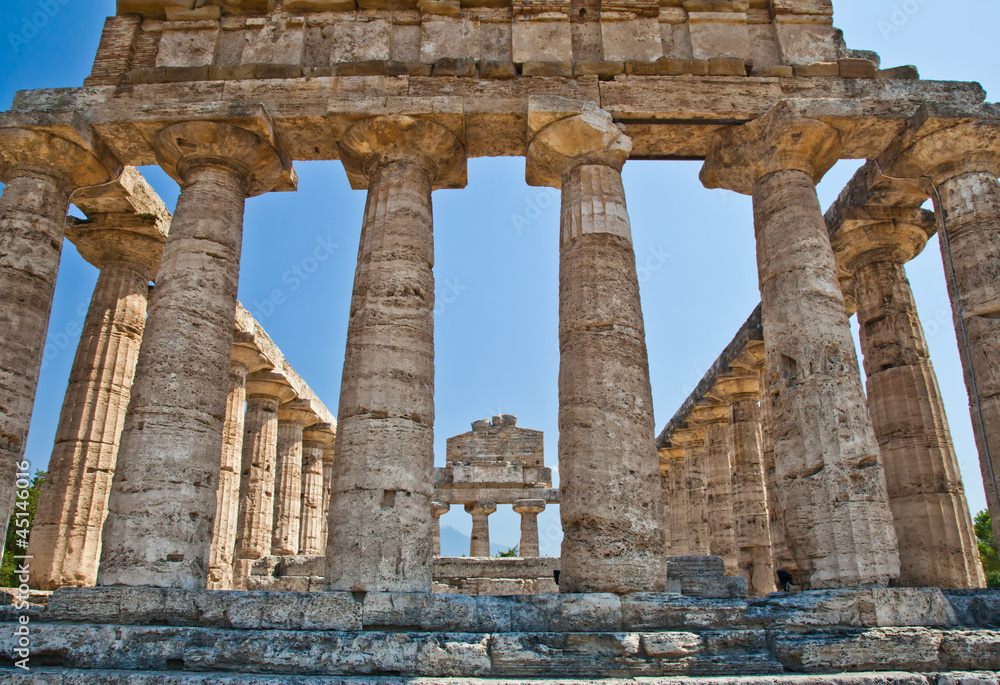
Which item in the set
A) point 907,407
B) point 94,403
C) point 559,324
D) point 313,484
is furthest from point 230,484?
point 907,407

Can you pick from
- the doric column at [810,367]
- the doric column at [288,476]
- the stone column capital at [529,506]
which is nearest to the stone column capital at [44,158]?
the doric column at [810,367]

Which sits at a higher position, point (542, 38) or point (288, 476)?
point (542, 38)

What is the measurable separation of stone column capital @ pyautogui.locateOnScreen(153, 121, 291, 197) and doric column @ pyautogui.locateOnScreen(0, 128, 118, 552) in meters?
1.24

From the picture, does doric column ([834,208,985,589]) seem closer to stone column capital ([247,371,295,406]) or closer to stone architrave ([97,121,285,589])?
stone architrave ([97,121,285,589])

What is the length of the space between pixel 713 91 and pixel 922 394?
7118mm

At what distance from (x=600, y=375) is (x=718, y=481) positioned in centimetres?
1333

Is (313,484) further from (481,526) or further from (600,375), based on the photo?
(600,375)

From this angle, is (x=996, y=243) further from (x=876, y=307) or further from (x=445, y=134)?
(x=445, y=134)

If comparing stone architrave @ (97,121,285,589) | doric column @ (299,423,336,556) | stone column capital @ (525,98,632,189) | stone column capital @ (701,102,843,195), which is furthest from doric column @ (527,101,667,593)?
doric column @ (299,423,336,556)

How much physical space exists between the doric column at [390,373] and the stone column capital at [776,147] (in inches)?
171

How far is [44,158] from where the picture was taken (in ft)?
35.9

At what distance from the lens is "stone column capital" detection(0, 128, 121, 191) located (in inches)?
422

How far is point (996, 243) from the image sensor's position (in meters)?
10.3

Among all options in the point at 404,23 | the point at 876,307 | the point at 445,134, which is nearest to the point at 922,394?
the point at 876,307
